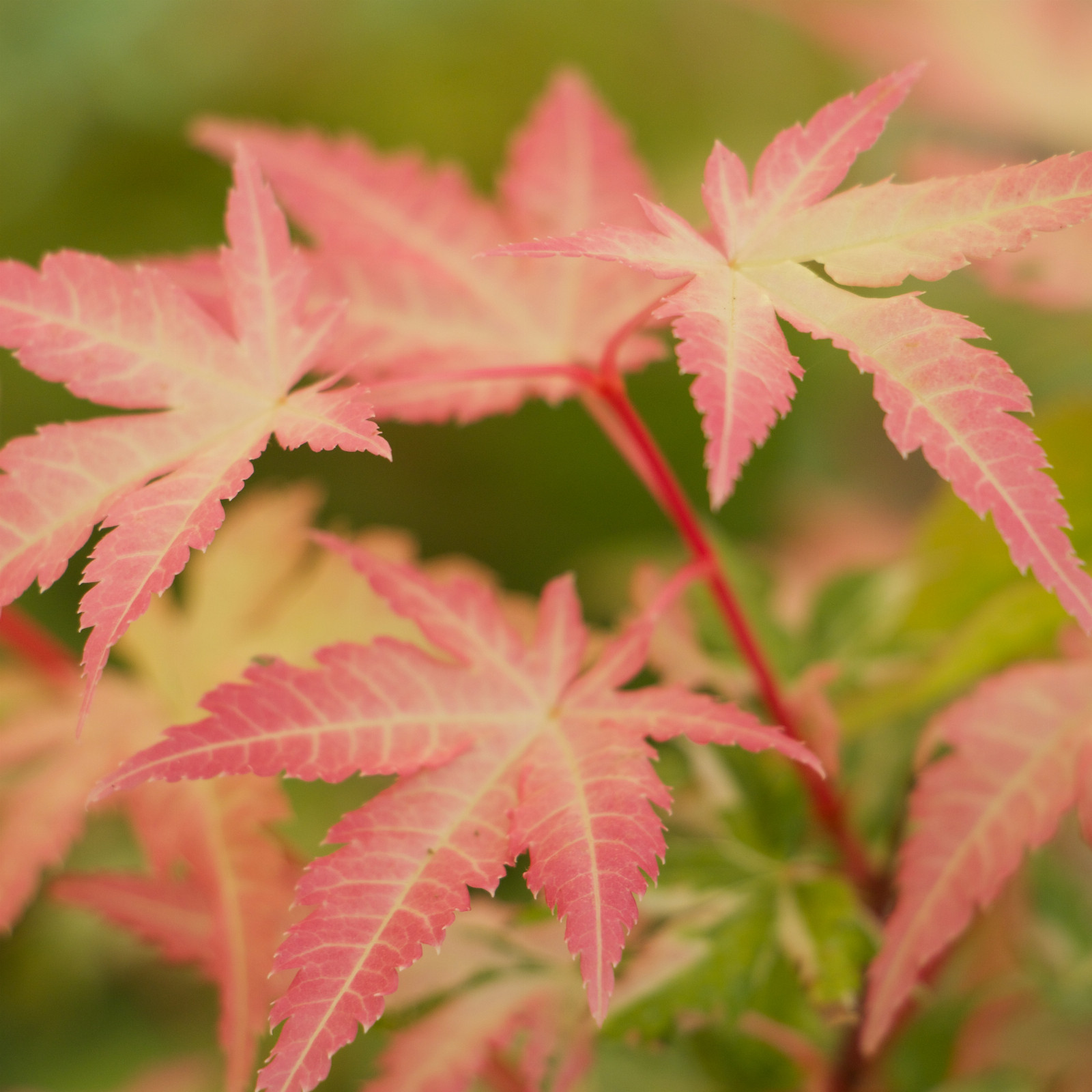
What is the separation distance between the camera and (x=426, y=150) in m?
1.43

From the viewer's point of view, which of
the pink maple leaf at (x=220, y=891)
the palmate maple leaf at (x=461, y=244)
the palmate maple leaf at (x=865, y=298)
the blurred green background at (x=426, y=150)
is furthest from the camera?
the blurred green background at (x=426, y=150)

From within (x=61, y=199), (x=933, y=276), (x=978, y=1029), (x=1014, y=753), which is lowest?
(x=978, y=1029)

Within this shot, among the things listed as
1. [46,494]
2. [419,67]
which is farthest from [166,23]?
[46,494]

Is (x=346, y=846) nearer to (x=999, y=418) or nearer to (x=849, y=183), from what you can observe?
(x=999, y=418)

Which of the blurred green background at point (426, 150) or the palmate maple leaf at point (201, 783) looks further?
the blurred green background at point (426, 150)

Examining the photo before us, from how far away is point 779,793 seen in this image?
0.66 meters

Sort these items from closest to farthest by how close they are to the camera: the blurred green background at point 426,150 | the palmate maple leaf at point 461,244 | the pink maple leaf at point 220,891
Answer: the pink maple leaf at point 220,891
the palmate maple leaf at point 461,244
the blurred green background at point 426,150

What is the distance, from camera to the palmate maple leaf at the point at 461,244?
64 centimetres

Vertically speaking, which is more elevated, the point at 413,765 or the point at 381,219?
the point at 381,219

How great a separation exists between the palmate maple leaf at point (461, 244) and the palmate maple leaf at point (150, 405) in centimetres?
14

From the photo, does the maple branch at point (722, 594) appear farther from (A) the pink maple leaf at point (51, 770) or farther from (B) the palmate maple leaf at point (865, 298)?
(A) the pink maple leaf at point (51, 770)

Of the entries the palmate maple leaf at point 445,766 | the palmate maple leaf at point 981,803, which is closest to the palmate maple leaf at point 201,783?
the palmate maple leaf at point 445,766

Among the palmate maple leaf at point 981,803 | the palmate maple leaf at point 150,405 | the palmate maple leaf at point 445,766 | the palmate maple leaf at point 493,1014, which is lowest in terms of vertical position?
the palmate maple leaf at point 493,1014

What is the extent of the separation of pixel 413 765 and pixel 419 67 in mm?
1277
